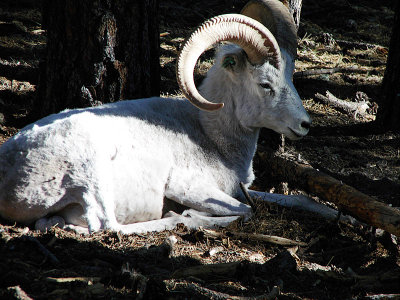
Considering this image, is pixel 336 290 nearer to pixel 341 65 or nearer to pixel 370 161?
pixel 370 161

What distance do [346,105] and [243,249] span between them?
532 centimetres

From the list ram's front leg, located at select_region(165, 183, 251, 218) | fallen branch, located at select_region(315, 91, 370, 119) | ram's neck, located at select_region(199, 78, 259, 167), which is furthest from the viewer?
fallen branch, located at select_region(315, 91, 370, 119)

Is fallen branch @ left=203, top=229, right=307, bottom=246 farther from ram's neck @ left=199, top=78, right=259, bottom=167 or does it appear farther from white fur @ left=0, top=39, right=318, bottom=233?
ram's neck @ left=199, top=78, right=259, bottom=167

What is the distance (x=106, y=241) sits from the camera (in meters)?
4.30

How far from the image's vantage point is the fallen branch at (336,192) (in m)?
4.61

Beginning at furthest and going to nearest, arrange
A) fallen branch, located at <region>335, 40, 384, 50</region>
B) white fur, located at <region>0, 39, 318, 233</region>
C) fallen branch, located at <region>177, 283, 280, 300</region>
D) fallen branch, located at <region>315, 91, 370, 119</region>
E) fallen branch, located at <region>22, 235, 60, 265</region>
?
1. fallen branch, located at <region>335, 40, 384, 50</region>
2. fallen branch, located at <region>315, 91, 370, 119</region>
3. white fur, located at <region>0, 39, 318, 233</region>
4. fallen branch, located at <region>22, 235, 60, 265</region>
5. fallen branch, located at <region>177, 283, 280, 300</region>

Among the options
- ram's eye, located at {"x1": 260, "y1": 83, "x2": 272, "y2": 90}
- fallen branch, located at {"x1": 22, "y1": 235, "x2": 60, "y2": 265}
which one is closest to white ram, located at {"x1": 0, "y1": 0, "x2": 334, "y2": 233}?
ram's eye, located at {"x1": 260, "y1": 83, "x2": 272, "y2": 90}

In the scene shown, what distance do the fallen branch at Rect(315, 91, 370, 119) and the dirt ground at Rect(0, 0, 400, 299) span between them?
10 cm

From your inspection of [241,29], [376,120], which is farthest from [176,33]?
[241,29]

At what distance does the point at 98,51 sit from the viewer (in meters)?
5.83

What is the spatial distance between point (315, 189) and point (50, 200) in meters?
2.97

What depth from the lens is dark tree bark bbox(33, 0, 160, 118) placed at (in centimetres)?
578

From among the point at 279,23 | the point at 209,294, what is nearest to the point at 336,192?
the point at 279,23

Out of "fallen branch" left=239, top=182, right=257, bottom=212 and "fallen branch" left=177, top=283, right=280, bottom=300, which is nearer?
"fallen branch" left=177, top=283, right=280, bottom=300
